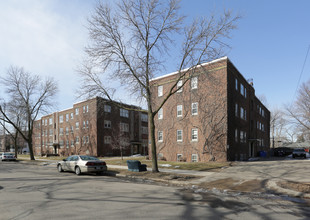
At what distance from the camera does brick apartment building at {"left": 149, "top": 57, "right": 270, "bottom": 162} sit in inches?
906

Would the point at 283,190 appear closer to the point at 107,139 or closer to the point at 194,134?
the point at 194,134

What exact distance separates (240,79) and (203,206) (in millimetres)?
24203

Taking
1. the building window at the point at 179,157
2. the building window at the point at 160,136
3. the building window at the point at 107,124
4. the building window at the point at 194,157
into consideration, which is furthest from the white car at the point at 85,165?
the building window at the point at 107,124

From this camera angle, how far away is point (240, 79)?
91.4 feet

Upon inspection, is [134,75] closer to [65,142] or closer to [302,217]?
[302,217]

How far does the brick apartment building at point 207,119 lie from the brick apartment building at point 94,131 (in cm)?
960

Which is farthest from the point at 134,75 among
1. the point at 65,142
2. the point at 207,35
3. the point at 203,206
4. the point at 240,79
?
the point at 65,142

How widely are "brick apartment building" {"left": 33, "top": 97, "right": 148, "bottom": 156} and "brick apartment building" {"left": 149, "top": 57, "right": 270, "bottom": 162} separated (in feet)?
31.5

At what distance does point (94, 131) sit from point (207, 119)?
71.3 feet

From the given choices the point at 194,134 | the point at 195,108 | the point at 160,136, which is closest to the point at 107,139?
the point at 160,136

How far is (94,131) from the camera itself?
125 feet

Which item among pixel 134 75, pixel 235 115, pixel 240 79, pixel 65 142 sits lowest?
pixel 65 142

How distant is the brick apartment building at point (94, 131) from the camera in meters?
38.1

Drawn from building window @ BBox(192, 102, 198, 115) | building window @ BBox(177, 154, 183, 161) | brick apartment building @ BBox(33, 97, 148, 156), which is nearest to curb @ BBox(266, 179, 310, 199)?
building window @ BBox(192, 102, 198, 115)
